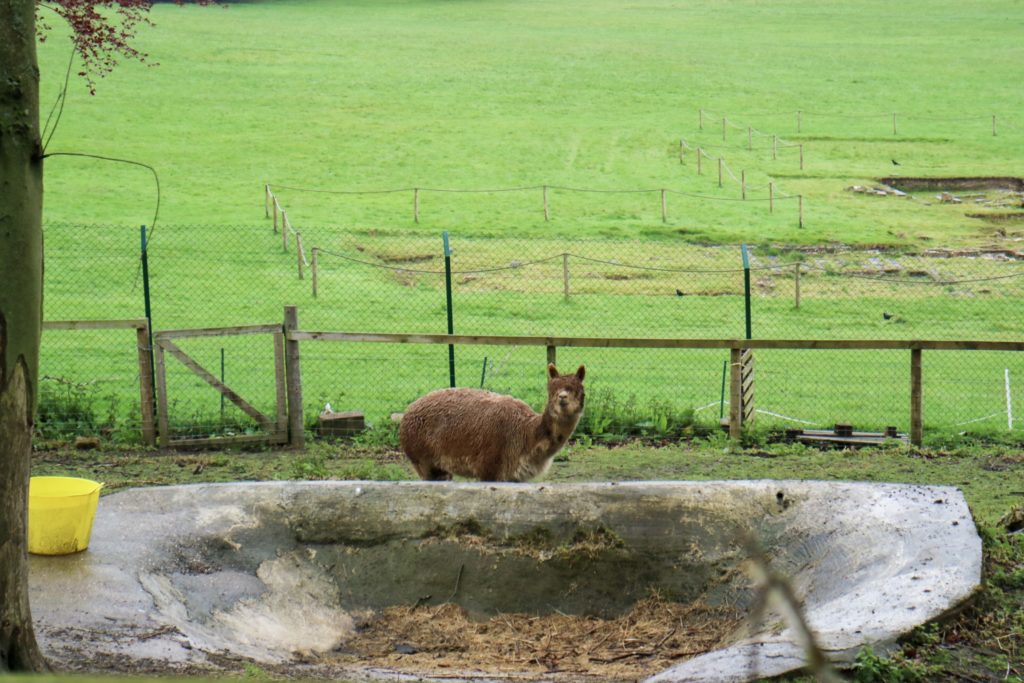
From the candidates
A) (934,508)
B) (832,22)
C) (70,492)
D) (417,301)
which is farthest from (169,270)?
(832,22)

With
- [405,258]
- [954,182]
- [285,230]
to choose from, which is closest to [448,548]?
[405,258]

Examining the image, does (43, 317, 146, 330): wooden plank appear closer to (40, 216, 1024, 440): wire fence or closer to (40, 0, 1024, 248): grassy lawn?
(40, 216, 1024, 440): wire fence

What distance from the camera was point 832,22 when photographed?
248ft

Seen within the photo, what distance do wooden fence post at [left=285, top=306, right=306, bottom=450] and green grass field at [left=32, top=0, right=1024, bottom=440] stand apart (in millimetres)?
1448

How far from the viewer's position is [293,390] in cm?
1456

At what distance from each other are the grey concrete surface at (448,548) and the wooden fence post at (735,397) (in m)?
4.67

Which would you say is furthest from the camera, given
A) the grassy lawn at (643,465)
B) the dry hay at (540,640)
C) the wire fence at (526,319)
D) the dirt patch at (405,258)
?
the dirt patch at (405,258)

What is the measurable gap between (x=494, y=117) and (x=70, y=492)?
45.3 metres

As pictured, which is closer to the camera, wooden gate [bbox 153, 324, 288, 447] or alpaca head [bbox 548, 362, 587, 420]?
alpaca head [bbox 548, 362, 587, 420]

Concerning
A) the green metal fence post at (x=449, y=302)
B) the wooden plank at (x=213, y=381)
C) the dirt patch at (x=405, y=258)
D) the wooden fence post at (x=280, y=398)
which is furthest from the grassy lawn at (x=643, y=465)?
the dirt patch at (x=405, y=258)

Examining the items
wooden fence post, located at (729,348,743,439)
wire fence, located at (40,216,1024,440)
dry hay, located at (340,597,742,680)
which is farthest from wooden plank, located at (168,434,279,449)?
dry hay, located at (340,597,742,680)

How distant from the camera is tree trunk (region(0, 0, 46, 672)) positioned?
6.62 meters

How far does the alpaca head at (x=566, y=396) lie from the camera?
1059 centimetres

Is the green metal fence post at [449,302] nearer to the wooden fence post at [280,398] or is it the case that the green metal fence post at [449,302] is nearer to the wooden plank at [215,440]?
the wooden fence post at [280,398]
